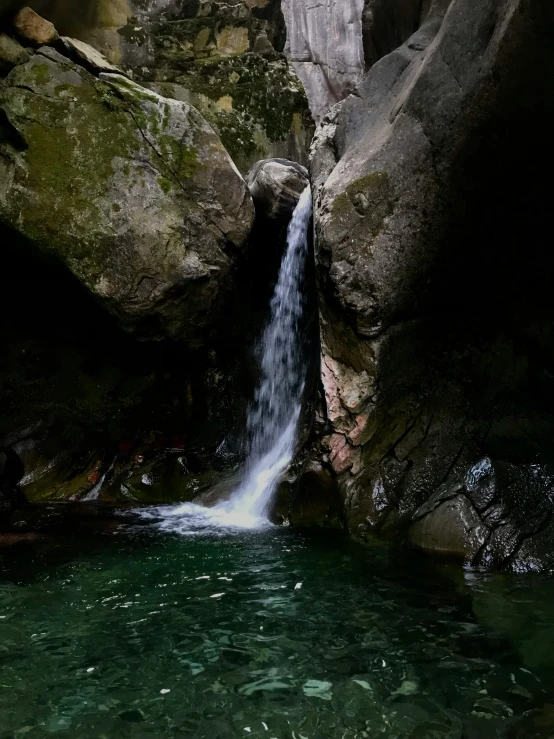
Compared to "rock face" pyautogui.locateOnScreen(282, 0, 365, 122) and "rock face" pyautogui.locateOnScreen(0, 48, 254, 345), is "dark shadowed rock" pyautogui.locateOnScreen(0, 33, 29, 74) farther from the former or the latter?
"rock face" pyautogui.locateOnScreen(282, 0, 365, 122)

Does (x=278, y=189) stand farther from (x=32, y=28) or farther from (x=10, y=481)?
(x=10, y=481)

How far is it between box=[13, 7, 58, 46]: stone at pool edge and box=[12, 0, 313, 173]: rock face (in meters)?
3.17

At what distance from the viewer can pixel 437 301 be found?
262 inches

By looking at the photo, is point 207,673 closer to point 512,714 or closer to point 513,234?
point 512,714

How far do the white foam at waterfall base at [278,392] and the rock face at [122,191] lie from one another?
3.41 ft

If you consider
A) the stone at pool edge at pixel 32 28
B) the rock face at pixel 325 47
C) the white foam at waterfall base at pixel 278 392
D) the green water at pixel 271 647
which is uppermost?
the rock face at pixel 325 47

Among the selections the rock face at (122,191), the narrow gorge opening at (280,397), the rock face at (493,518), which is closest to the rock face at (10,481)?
the narrow gorge opening at (280,397)

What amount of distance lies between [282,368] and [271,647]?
6049 mm

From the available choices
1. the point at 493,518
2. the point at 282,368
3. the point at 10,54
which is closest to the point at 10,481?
the point at 282,368

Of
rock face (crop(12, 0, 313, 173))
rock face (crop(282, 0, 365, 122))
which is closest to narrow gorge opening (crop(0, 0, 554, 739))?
rock face (crop(12, 0, 313, 173))

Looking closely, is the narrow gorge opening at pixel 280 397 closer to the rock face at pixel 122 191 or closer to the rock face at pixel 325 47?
the rock face at pixel 122 191

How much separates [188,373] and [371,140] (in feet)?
15.7

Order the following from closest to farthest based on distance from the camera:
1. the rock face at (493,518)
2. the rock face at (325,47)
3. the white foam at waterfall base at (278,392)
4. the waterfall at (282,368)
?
1. the rock face at (493,518)
2. the white foam at waterfall base at (278,392)
3. the waterfall at (282,368)
4. the rock face at (325,47)

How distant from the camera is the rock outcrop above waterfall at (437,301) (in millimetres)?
6070
